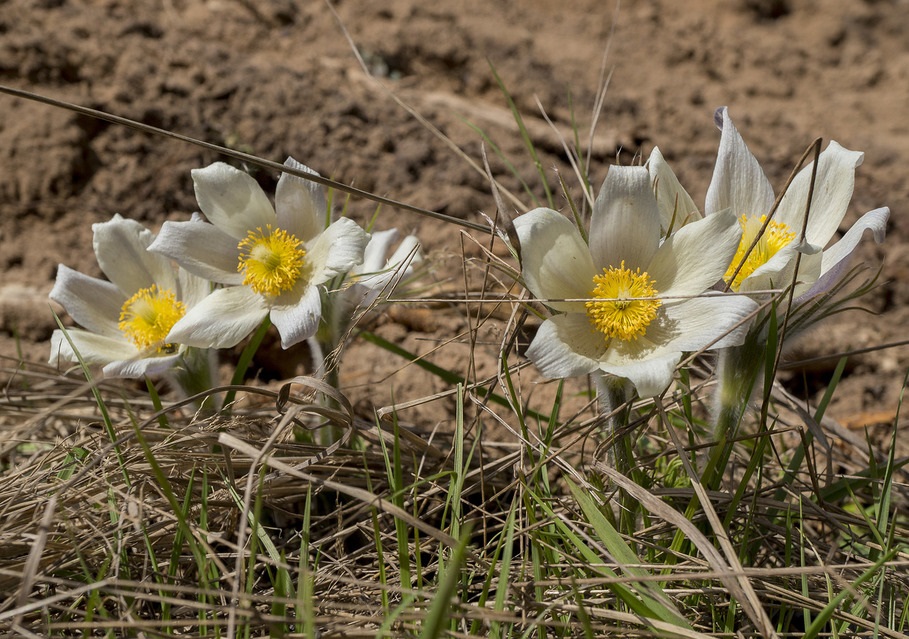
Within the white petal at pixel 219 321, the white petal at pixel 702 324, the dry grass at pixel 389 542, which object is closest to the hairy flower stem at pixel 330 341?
the dry grass at pixel 389 542

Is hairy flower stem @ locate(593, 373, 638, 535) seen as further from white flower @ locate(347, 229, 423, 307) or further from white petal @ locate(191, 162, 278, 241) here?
white petal @ locate(191, 162, 278, 241)

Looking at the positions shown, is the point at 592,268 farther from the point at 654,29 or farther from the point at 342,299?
the point at 654,29

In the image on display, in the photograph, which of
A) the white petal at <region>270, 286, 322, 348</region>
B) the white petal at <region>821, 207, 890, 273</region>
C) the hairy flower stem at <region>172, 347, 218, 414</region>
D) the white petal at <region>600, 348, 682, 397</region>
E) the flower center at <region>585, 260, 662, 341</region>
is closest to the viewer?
the white petal at <region>600, 348, 682, 397</region>

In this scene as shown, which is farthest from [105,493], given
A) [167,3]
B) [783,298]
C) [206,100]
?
[167,3]

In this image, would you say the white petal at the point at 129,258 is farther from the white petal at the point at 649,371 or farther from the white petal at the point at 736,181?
the white petal at the point at 736,181

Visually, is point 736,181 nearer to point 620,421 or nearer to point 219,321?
point 620,421

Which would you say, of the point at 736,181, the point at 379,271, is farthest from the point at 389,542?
the point at 736,181

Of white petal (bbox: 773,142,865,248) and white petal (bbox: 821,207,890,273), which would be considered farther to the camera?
white petal (bbox: 773,142,865,248)

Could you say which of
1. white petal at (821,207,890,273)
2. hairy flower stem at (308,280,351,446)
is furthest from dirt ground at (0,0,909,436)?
white petal at (821,207,890,273)
